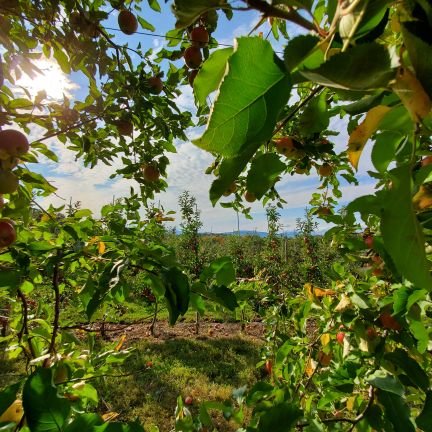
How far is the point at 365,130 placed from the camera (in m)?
0.34

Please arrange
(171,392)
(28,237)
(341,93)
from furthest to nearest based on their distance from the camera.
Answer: (171,392) < (28,237) < (341,93)

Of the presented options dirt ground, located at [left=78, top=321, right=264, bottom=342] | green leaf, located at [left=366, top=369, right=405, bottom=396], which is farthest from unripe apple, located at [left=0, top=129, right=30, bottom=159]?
dirt ground, located at [left=78, top=321, right=264, bottom=342]

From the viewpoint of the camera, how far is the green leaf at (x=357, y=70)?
22 centimetres

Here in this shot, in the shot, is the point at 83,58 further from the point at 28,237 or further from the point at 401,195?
the point at 401,195

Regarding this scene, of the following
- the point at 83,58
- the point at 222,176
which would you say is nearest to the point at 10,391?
the point at 222,176

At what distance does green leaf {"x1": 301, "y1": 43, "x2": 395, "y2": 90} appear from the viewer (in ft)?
0.71

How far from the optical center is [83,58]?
1.84 m

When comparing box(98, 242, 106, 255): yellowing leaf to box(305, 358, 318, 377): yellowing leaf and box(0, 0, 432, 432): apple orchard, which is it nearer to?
box(0, 0, 432, 432): apple orchard

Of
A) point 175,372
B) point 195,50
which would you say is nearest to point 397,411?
point 195,50

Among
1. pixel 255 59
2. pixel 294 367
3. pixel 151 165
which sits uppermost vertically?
pixel 151 165

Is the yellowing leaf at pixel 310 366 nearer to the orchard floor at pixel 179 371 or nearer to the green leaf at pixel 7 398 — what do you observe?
the green leaf at pixel 7 398

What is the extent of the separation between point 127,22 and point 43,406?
6.46 feet

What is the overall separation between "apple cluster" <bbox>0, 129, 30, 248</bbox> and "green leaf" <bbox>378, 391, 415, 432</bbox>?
54.9 inches

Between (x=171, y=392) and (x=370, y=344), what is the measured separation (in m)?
4.87
